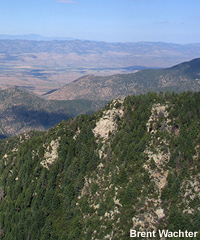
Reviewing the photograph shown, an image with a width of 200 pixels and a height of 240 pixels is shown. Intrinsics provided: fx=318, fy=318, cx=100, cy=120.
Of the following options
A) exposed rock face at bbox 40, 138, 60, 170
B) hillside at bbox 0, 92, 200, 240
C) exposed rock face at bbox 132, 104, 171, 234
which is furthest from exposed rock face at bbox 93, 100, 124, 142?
exposed rock face at bbox 40, 138, 60, 170

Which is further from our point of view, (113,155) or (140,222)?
(113,155)

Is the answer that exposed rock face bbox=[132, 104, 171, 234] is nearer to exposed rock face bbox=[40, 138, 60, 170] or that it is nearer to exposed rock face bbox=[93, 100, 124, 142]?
exposed rock face bbox=[93, 100, 124, 142]

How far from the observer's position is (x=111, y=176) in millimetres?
89938

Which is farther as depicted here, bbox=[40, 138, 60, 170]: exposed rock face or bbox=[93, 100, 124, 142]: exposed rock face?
bbox=[40, 138, 60, 170]: exposed rock face

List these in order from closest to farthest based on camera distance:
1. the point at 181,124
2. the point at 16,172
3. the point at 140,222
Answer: the point at 140,222
the point at 181,124
the point at 16,172

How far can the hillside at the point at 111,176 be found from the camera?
249ft

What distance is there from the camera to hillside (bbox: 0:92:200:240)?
7594cm

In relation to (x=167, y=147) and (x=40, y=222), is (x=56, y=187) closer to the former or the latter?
(x=40, y=222)

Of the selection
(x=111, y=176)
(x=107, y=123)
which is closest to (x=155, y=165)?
(x=111, y=176)

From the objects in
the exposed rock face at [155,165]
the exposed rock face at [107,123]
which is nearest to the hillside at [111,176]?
the exposed rock face at [155,165]

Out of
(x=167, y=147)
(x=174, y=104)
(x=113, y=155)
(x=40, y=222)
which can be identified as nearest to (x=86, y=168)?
(x=113, y=155)

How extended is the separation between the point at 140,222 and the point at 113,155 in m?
27.4

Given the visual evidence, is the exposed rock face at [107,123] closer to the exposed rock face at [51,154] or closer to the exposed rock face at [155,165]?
the exposed rock face at [155,165]

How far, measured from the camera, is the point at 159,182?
80438mm
